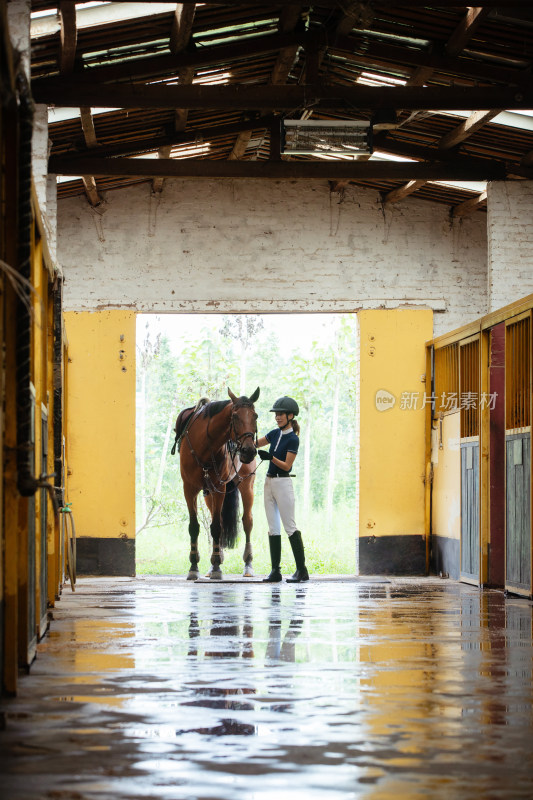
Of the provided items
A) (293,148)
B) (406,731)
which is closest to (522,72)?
→ (293,148)

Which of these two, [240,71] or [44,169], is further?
[240,71]

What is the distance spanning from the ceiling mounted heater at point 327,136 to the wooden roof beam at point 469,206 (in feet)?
12.0

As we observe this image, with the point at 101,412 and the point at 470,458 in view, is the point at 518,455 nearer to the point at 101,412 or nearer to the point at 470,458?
the point at 470,458

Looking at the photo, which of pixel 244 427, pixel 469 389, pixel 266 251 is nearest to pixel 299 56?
pixel 266 251

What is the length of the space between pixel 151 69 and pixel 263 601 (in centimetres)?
461

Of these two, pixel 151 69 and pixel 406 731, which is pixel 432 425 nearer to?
pixel 151 69

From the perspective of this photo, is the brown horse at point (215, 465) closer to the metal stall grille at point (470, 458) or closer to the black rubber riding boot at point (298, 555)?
the black rubber riding boot at point (298, 555)

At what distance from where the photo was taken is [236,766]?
108 inches

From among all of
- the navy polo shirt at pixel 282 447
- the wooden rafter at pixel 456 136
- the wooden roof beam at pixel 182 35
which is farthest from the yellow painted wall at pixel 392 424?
the wooden roof beam at pixel 182 35

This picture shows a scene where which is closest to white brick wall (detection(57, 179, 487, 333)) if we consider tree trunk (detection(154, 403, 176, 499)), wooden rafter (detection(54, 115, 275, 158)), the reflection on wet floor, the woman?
wooden rafter (detection(54, 115, 275, 158))

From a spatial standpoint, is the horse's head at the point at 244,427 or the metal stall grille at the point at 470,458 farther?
the metal stall grille at the point at 470,458

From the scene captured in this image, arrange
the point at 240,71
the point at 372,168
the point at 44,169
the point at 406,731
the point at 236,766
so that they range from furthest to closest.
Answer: the point at 372,168 < the point at 240,71 < the point at 44,169 < the point at 406,731 < the point at 236,766

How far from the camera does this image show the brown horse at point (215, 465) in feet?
37.7

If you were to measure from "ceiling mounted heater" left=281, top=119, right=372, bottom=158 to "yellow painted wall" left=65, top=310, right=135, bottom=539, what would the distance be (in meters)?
4.34
